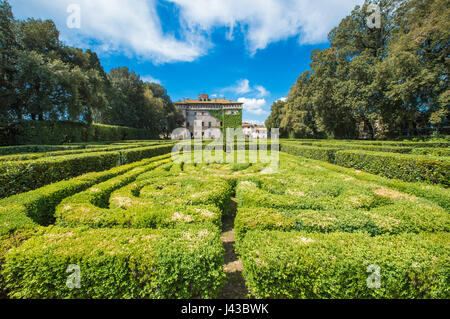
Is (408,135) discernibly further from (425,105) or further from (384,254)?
(384,254)

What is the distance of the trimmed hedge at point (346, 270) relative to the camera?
1942 mm

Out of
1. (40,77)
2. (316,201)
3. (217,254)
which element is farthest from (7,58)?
(316,201)

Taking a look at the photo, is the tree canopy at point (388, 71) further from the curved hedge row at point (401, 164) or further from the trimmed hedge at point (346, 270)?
the trimmed hedge at point (346, 270)

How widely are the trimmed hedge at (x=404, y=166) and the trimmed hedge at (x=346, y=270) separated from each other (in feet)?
18.4

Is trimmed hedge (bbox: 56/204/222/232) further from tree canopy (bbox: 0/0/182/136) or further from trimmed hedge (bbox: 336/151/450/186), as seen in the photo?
tree canopy (bbox: 0/0/182/136)

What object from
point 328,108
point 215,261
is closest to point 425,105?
point 328,108

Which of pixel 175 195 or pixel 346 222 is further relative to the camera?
pixel 175 195

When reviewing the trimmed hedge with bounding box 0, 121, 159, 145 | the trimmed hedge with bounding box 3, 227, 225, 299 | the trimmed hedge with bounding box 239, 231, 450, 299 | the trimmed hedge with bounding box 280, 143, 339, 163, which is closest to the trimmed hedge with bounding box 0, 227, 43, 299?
the trimmed hedge with bounding box 3, 227, 225, 299

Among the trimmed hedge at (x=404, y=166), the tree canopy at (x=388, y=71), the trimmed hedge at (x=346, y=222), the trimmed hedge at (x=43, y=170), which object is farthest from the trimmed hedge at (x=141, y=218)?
the tree canopy at (x=388, y=71)

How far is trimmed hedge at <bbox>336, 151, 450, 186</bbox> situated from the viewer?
226 inches

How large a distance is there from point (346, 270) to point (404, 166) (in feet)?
24.7

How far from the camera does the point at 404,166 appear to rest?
676 centimetres

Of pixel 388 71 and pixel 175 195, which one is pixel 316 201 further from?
pixel 388 71

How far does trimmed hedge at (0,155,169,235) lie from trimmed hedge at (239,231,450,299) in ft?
12.4
